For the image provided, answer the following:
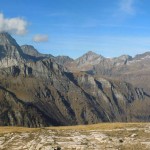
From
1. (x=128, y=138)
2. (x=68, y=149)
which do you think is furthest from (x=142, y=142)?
(x=68, y=149)

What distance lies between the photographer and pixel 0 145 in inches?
2430

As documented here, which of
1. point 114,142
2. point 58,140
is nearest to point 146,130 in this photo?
point 114,142

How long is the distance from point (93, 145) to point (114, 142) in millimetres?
4096

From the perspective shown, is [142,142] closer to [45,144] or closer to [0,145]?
[45,144]

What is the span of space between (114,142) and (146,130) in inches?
624

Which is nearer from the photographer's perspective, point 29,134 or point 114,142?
point 114,142

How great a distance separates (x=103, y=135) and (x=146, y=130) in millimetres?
11587

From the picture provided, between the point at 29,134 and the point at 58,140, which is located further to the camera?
the point at 29,134

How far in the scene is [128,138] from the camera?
6303cm

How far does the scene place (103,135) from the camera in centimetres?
6662

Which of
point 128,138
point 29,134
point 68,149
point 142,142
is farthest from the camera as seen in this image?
point 29,134

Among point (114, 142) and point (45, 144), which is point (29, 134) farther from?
point (114, 142)

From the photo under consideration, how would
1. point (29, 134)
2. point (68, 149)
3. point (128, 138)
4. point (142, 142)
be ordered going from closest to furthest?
point (68, 149)
point (142, 142)
point (128, 138)
point (29, 134)

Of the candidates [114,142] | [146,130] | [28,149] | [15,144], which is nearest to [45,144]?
[28,149]
